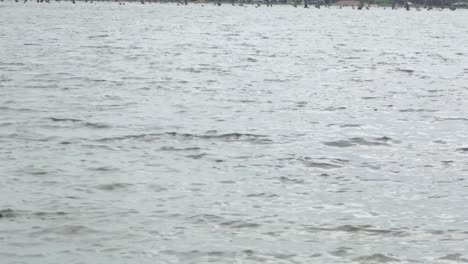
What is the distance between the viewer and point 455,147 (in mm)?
19422

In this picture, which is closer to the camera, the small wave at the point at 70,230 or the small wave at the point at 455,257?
the small wave at the point at 455,257

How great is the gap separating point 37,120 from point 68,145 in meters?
3.62

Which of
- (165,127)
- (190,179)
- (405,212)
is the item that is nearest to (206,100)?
(165,127)

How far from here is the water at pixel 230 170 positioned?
11.6m

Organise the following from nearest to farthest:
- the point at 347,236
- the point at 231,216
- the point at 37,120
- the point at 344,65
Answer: the point at 347,236, the point at 231,216, the point at 37,120, the point at 344,65

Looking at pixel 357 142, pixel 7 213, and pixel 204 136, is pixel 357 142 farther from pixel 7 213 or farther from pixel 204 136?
pixel 7 213

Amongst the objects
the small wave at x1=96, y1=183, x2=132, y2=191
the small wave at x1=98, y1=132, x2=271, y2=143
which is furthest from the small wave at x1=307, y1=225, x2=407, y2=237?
the small wave at x1=98, y1=132, x2=271, y2=143

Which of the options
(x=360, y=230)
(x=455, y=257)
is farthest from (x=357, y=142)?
(x=455, y=257)

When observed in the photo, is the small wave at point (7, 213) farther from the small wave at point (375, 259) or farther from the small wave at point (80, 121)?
the small wave at point (80, 121)

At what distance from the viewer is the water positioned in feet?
38.1

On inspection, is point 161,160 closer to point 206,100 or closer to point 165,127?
point 165,127

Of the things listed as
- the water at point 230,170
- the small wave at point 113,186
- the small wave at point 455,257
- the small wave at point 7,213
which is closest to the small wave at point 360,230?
the water at point 230,170

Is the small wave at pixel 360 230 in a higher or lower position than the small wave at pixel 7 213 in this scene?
lower

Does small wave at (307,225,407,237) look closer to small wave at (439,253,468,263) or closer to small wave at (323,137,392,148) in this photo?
small wave at (439,253,468,263)
